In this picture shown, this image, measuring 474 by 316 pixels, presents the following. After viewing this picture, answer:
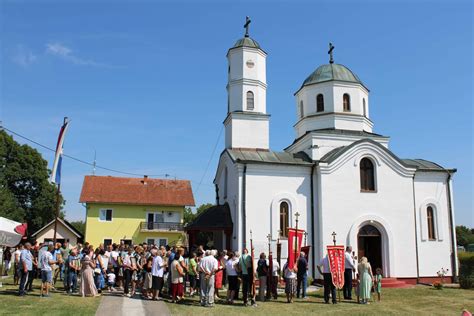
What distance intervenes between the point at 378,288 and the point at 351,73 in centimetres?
1432

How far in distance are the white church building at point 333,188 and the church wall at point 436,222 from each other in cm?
5

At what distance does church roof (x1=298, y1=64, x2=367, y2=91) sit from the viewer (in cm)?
2598

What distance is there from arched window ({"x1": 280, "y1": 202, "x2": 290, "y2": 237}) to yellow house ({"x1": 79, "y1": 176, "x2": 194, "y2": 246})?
1749 cm

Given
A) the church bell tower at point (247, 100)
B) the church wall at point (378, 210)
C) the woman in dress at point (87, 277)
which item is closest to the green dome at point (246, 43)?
the church bell tower at point (247, 100)

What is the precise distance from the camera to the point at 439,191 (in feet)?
78.7

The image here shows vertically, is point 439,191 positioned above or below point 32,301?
above

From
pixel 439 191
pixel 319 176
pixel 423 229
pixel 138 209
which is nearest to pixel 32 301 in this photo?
pixel 319 176

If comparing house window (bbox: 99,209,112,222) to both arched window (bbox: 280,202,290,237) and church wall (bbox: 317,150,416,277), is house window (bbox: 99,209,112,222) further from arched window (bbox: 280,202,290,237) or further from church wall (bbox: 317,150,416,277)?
church wall (bbox: 317,150,416,277)

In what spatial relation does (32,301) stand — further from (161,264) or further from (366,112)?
(366,112)

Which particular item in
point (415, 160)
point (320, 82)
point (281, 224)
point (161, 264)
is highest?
point (320, 82)

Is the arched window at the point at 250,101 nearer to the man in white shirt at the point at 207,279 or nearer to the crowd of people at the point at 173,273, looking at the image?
the crowd of people at the point at 173,273

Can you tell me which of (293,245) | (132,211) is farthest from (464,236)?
(293,245)

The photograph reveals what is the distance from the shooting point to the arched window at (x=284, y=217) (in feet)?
72.3

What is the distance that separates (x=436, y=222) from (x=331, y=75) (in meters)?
9.94
